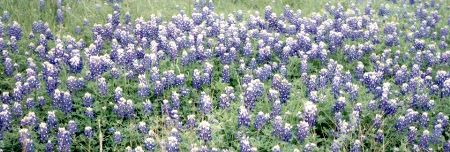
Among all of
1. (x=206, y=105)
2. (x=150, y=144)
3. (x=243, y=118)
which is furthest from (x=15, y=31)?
(x=243, y=118)

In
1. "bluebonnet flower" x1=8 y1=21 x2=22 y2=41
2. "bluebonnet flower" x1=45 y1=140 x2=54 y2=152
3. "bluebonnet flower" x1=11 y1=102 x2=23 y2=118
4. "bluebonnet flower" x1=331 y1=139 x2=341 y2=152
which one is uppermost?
"bluebonnet flower" x1=8 y1=21 x2=22 y2=41

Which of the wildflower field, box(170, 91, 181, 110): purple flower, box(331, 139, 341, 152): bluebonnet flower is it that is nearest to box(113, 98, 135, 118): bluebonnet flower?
the wildflower field

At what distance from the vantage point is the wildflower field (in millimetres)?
5070

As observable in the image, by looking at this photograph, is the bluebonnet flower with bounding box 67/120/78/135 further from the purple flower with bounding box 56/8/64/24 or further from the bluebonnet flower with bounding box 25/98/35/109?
the purple flower with bounding box 56/8/64/24

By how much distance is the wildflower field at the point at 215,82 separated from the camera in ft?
16.6

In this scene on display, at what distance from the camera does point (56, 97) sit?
526 centimetres

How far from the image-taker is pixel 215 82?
6059 millimetres

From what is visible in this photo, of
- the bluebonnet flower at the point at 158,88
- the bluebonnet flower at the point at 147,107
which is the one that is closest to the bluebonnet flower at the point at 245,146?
the bluebonnet flower at the point at 147,107

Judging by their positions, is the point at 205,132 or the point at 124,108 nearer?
the point at 205,132

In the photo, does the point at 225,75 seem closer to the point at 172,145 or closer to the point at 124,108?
the point at 124,108

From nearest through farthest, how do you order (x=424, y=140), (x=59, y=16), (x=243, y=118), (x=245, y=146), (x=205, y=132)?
(x=245, y=146), (x=205, y=132), (x=243, y=118), (x=424, y=140), (x=59, y=16)

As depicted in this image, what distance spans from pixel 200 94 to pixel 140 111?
0.60 m

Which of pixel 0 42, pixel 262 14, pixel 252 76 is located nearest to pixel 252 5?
pixel 262 14

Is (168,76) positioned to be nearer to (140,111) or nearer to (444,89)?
(140,111)
